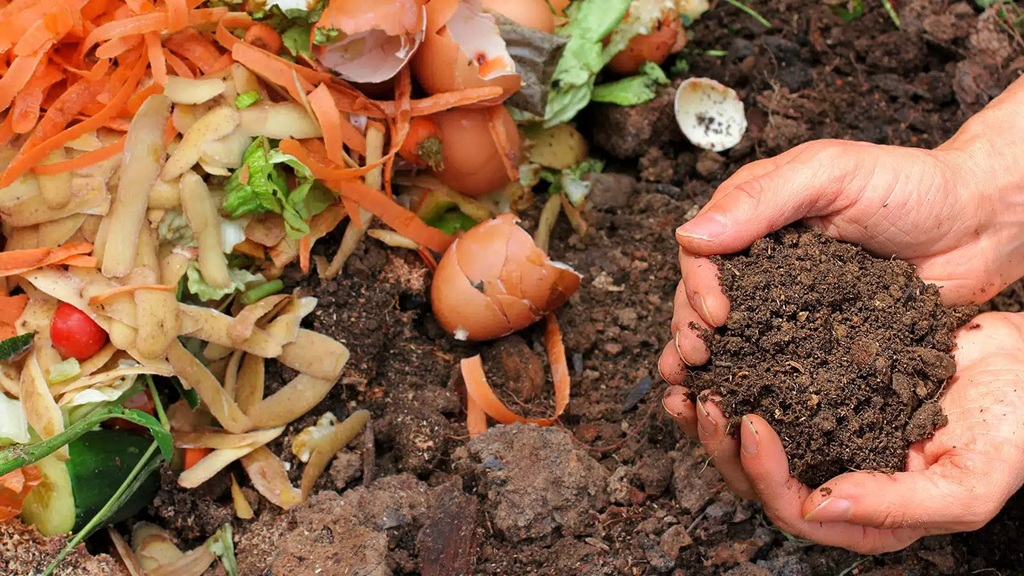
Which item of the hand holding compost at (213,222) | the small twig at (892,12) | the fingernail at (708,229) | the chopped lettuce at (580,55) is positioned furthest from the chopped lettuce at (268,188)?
the small twig at (892,12)

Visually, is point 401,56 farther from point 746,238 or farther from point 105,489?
point 105,489

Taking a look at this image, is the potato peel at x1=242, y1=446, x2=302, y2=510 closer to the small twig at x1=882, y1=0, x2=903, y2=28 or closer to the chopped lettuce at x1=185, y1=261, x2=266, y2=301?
the chopped lettuce at x1=185, y1=261, x2=266, y2=301

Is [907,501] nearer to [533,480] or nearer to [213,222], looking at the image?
[533,480]

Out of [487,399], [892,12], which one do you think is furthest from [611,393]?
[892,12]

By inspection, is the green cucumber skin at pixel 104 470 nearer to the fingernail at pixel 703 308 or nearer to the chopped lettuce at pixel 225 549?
the chopped lettuce at pixel 225 549

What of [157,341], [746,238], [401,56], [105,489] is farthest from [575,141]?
[105,489]

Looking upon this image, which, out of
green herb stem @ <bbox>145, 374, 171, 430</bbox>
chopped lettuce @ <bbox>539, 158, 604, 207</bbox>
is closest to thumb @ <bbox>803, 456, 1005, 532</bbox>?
chopped lettuce @ <bbox>539, 158, 604, 207</bbox>
